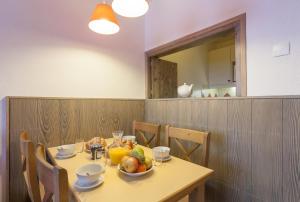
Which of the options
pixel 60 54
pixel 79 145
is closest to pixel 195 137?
pixel 79 145

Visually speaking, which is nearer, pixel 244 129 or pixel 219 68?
pixel 244 129

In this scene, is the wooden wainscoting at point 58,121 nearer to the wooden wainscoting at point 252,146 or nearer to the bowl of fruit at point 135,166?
the wooden wainscoting at point 252,146

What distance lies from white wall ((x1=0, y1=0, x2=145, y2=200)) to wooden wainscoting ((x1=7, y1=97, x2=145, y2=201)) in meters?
0.13

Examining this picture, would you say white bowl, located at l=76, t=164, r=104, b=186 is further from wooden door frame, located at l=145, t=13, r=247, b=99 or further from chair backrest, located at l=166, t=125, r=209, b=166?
wooden door frame, located at l=145, t=13, r=247, b=99

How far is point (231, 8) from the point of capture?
4.70ft

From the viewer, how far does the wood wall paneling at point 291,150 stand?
1007mm

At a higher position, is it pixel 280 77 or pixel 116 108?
pixel 280 77

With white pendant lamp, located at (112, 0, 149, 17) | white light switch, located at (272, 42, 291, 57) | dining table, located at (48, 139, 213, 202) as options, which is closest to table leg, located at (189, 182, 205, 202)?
dining table, located at (48, 139, 213, 202)

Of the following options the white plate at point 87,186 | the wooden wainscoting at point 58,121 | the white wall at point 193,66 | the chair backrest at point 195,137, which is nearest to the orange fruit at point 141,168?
the white plate at point 87,186

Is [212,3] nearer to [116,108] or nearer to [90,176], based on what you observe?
[116,108]

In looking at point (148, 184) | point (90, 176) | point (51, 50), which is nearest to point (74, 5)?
point (51, 50)

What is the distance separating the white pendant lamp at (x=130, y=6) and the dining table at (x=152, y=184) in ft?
3.47

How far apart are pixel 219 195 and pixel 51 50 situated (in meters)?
2.12

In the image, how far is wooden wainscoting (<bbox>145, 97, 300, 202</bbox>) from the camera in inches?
40.8
